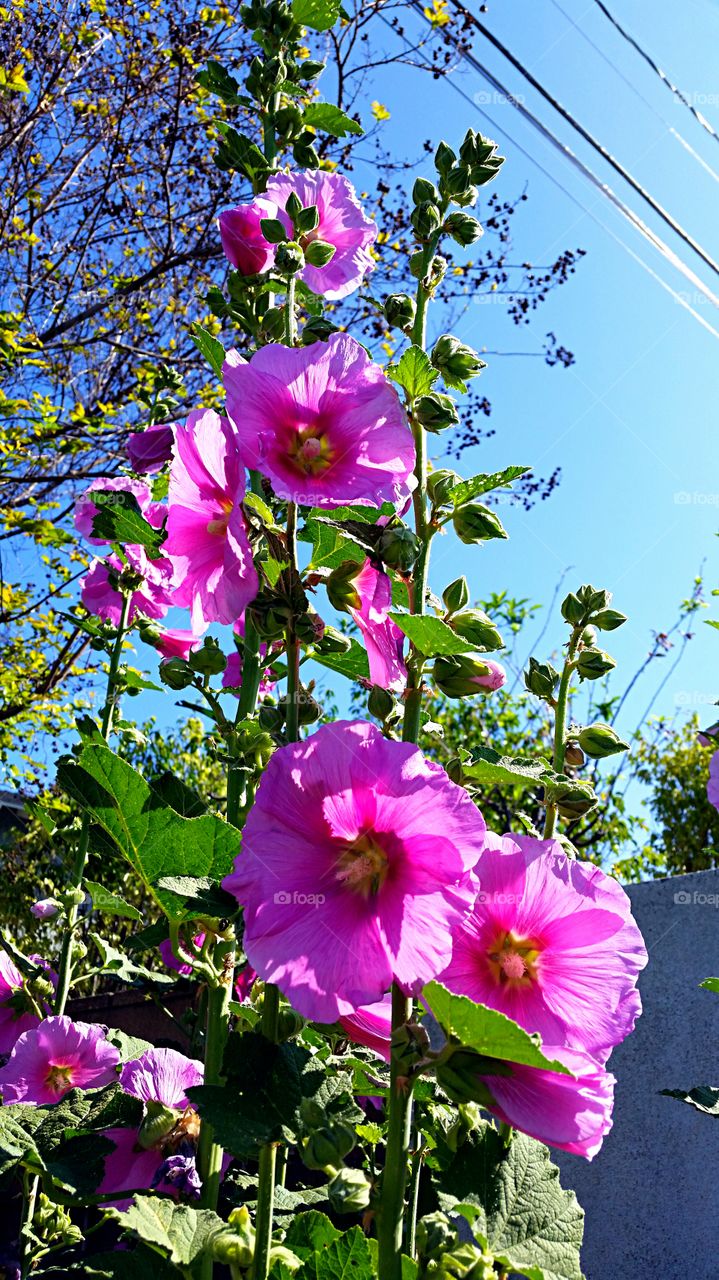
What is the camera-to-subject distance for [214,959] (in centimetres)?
101

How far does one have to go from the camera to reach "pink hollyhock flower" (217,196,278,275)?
4.08ft

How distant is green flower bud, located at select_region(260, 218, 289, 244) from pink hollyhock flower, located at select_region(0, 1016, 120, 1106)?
1.13 m

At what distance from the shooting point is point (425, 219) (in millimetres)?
1045

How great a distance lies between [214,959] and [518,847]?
1.31ft

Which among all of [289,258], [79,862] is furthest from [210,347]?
[79,862]

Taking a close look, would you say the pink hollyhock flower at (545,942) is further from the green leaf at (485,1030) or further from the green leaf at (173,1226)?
the green leaf at (173,1226)

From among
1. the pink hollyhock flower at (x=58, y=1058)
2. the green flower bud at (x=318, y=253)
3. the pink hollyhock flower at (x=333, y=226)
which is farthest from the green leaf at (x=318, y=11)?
the pink hollyhock flower at (x=58, y=1058)

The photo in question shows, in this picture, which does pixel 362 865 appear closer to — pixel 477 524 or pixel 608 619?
pixel 477 524

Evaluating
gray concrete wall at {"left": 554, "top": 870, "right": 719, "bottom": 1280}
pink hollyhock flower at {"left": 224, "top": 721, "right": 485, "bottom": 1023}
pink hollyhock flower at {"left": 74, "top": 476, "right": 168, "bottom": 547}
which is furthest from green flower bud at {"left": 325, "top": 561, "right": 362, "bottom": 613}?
gray concrete wall at {"left": 554, "top": 870, "right": 719, "bottom": 1280}

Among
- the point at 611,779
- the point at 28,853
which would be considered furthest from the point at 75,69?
the point at 611,779

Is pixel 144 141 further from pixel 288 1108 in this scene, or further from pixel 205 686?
pixel 288 1108

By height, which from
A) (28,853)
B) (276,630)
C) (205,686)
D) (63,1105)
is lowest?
(63,1105)

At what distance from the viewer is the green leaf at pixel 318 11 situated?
4.60 ft

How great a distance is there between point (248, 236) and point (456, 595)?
639 mm
